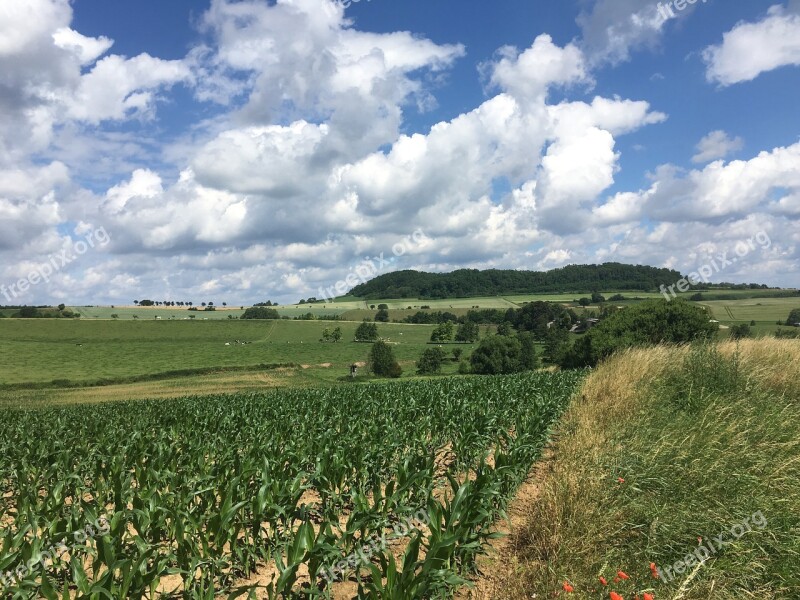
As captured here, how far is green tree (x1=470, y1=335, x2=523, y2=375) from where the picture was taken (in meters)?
74.6

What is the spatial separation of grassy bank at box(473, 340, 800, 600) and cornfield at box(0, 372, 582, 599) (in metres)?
0.61

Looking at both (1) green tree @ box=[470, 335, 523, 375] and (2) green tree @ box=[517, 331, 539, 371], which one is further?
(2) green tree @ box=[517, 331, 539, 371]

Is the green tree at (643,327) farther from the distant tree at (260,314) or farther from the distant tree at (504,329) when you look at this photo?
the distant tree at (260,314)

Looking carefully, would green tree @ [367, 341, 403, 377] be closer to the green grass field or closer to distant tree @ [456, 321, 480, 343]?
the green grass field

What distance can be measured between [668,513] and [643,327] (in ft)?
188

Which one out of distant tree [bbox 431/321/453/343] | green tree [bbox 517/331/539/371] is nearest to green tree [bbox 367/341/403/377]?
green tree [bbox 517/331/539/371]

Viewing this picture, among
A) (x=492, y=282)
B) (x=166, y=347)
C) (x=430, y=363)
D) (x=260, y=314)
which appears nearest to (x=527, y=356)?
(x=430, y=363)

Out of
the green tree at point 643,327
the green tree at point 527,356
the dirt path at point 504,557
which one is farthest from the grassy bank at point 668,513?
the green tree at point 527,356

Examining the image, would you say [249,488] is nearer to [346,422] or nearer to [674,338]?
[346,422]

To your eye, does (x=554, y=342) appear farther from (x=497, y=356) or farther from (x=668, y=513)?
(x=668, y=513)

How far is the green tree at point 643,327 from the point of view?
5225 cm

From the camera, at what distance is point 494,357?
74938 millimetres

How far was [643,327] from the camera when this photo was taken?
183 feet

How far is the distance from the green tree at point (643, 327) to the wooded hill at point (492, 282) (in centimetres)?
8100
